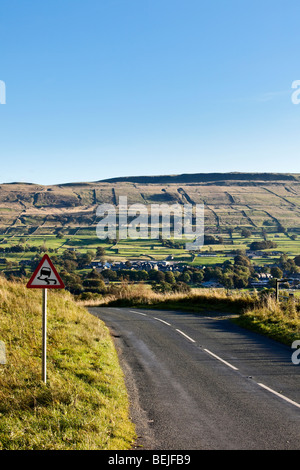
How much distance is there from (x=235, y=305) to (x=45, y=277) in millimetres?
18119

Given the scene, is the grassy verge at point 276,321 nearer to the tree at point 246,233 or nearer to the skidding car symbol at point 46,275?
the skidding car symbol at point 46,275

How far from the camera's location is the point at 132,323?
64.1 ft

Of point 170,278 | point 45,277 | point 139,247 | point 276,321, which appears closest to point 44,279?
point 45,277

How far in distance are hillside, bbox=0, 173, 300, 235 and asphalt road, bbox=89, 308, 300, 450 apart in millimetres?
100599

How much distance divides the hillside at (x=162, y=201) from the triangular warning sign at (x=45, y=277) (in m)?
105

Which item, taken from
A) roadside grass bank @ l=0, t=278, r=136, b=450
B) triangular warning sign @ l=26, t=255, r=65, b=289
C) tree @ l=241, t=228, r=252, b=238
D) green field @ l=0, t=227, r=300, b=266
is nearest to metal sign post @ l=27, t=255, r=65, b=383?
triangular warning sign @ l=26, t=255, r=65, b=289

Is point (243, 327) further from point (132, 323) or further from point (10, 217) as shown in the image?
point (10, 217)

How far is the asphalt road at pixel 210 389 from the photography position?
650 cm

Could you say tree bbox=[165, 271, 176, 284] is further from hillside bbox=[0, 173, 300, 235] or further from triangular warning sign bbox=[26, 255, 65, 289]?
hillside bbox=[0, 173, 300, 235]

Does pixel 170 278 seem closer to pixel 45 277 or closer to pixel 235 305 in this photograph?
pixel 235 305

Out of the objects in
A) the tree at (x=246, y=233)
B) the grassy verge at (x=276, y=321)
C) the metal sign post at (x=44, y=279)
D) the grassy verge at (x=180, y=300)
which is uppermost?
the metal sign post at (x=44, y=279)

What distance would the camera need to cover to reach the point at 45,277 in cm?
866

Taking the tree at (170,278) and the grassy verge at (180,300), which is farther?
the tree at (170,278)

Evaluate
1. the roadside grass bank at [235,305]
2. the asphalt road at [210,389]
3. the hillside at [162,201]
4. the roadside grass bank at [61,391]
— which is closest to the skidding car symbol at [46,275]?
the roadside grass bank at [61,391]
